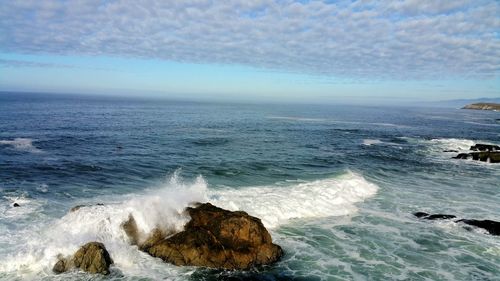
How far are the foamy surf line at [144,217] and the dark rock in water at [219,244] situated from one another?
577 millimetres

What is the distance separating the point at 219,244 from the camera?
15375 millimetres

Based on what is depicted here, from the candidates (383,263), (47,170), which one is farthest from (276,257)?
(47,170)

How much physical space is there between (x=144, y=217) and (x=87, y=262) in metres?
3.49

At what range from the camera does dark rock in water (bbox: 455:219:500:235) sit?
19625mm

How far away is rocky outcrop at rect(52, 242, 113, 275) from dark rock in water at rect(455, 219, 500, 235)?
57.5 feet

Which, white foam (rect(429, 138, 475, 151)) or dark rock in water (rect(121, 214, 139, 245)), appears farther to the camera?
white foam (rect(429, 138, 475, 151))

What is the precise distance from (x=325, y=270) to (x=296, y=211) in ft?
22.7

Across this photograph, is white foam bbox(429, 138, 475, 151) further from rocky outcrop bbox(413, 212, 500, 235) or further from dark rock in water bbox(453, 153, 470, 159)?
rocky outcrop bbox(413, 212, 500, 235)

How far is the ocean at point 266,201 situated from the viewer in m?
15.2

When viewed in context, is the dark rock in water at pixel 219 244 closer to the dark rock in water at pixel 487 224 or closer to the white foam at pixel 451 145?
the dark rock in water at pixel 487 224

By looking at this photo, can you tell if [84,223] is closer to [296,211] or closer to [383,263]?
[296,211]

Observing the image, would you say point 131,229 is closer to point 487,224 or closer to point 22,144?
point 487,224

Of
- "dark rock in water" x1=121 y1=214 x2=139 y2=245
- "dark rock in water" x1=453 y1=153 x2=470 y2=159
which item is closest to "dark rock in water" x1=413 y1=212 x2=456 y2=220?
"dark rock in water" x1=121 y1=214 x2=139 y2=245

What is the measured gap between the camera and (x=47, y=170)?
29.2 meters
